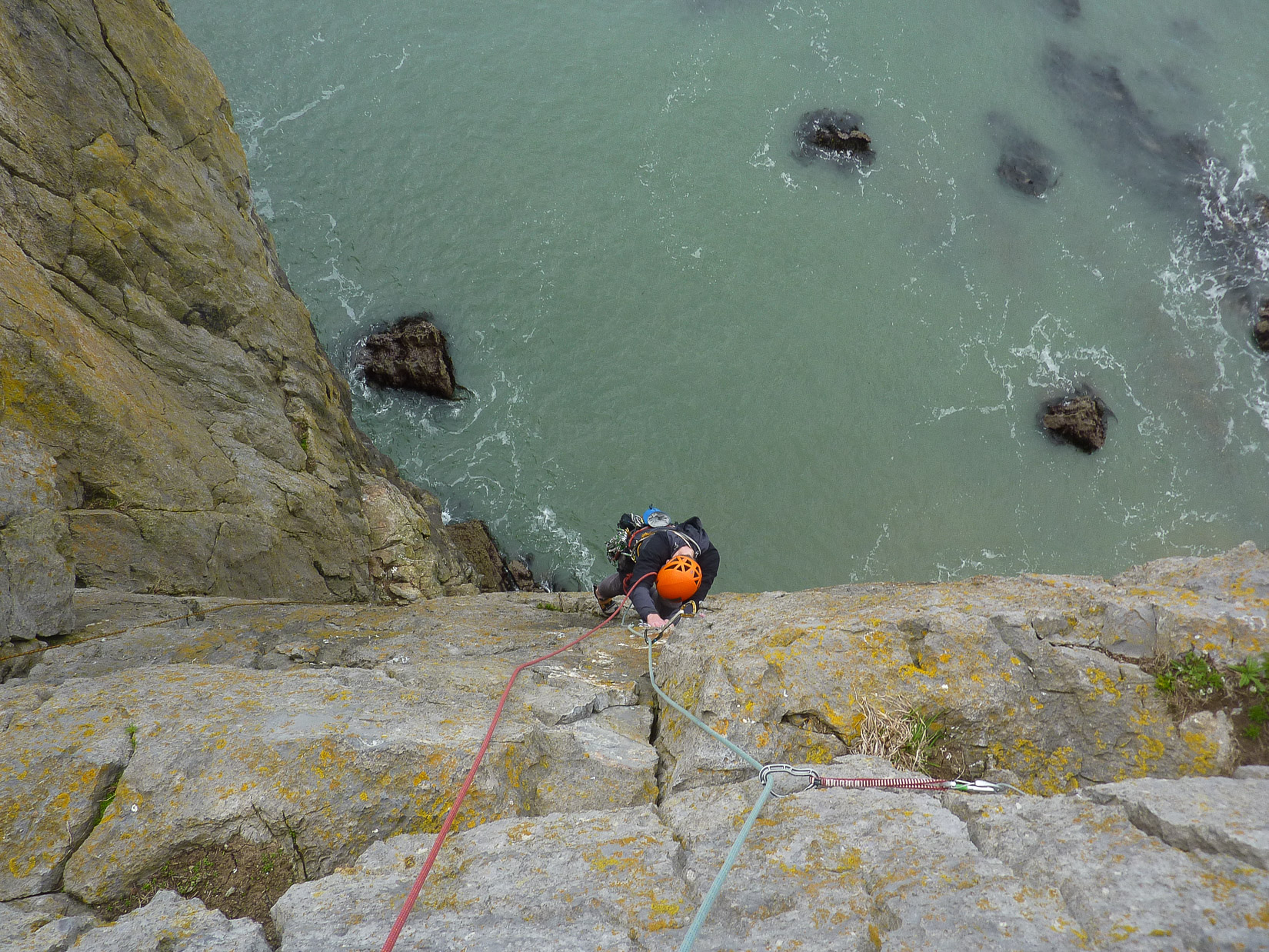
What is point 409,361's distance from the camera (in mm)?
17562

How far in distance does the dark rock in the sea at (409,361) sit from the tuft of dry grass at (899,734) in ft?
47.3

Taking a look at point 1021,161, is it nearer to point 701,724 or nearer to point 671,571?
point 671,571

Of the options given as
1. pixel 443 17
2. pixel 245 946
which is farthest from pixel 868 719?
pixel 443 17

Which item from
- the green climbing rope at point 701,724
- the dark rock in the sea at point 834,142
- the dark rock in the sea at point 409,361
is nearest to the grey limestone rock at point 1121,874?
the green climbing rope at point 701,724

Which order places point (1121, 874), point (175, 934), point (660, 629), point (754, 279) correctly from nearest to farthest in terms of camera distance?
1. point (1121, 874)
2. point (175, 934)
3. point (660, 629)
4. point (754, 279)

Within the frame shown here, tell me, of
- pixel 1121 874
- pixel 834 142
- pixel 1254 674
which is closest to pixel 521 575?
pixel 1254 674

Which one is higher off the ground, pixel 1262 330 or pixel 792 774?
pixel 1262 330

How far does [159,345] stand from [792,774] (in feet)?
33.9

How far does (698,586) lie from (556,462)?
368 inches

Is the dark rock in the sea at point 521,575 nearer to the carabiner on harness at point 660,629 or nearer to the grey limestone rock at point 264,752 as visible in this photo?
the carabiner on harness at point 660,629

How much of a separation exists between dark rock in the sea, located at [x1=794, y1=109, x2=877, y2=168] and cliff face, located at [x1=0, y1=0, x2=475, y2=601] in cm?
1644

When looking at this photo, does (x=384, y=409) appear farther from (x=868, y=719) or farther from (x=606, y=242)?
(x=868, y=719)

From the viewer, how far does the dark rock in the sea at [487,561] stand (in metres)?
15.7

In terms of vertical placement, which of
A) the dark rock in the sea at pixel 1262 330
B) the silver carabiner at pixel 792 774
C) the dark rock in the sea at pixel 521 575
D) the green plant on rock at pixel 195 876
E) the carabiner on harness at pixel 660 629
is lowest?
the dark rock in the sea at pixel 521 575
